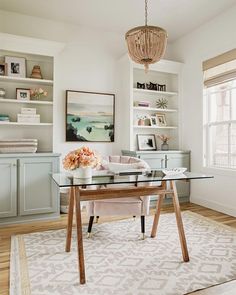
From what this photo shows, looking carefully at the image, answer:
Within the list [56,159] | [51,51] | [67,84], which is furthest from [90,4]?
[56,159]

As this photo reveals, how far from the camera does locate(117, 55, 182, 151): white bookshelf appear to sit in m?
4.26

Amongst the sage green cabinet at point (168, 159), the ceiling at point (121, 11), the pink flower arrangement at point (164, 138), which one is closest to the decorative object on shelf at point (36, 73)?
the ceiling at point (121, 11)

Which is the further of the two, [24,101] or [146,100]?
[146,100]

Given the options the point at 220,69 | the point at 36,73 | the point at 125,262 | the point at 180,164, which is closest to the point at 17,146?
the point at 36,73

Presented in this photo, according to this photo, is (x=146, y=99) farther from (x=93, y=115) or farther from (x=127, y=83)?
(x=93, y=115)

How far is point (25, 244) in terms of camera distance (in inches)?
103

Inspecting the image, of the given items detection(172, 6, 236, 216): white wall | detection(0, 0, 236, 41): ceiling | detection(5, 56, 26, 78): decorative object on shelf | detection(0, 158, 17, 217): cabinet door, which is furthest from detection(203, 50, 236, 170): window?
detection(0, 158, 17, 217): cabinet door

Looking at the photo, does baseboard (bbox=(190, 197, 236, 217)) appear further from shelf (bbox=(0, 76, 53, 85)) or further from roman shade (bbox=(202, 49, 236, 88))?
shelf (bbox=(0, 76, 53, 85))

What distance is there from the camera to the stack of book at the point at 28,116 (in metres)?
3.61

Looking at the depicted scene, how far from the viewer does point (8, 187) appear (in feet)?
10.7

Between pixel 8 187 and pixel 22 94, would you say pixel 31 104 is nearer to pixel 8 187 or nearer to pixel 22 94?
pixel 22 94

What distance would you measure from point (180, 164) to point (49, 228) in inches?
96.1

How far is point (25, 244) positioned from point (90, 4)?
3230 millimetres

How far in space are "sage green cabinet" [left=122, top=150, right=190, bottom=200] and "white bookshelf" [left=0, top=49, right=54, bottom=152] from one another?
1.37 metres
